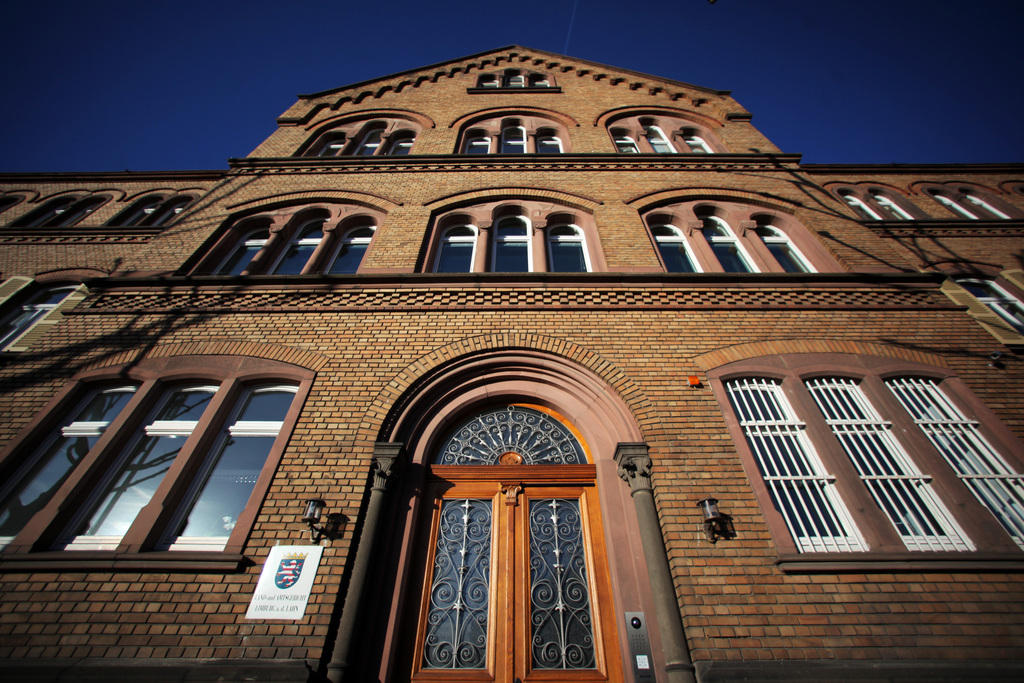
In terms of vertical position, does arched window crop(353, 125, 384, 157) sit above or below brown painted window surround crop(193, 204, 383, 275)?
above

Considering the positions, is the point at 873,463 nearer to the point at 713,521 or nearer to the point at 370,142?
the point at 713,521

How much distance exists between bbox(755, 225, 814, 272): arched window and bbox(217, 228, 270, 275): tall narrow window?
9.45 meters

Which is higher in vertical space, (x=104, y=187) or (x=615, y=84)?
(x=615, y=84)

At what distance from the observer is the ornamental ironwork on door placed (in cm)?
373

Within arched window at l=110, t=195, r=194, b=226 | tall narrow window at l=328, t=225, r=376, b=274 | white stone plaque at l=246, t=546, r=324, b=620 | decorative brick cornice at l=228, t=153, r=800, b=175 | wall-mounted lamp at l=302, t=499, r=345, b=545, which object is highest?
arched window at l=110, t=195, r=194, b=226

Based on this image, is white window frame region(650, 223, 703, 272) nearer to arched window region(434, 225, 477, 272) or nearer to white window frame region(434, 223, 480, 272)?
white window frame region(434, 223, 480, 272)

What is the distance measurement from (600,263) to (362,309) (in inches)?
149

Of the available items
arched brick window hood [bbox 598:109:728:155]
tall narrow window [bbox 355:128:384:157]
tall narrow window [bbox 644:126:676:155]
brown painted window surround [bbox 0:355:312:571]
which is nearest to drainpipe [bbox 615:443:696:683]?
brown painted window surround [bbox 0:355:312:571]

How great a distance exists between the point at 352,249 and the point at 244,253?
2105 mm

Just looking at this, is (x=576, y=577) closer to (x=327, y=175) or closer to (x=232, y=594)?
(x=232, y=594)

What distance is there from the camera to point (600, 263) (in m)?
7.01

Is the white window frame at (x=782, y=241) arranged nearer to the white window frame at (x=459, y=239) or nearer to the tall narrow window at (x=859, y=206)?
the tall narrow window at (x=859, y=206)

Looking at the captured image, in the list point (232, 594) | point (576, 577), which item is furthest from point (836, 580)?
point (232, 594)

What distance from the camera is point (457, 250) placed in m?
7.79
